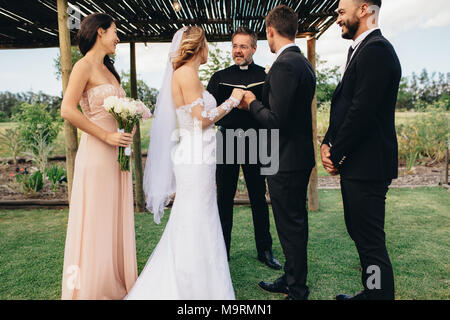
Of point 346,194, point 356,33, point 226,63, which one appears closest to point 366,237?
point 346,194

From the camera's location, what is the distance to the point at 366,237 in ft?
7.72

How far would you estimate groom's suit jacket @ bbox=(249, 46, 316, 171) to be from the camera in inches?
95.2

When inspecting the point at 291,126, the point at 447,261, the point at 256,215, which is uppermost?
the point at 291,126

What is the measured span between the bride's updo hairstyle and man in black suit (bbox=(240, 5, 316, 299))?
0.57 m

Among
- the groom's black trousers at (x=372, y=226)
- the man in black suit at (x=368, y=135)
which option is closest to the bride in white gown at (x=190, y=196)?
the man in black suit at (x=368, y=135)

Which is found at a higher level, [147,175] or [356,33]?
[356,33]

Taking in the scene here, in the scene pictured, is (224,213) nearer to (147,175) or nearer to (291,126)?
(147,175)

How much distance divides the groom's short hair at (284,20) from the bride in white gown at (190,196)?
58 cm

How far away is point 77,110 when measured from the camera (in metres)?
2.43

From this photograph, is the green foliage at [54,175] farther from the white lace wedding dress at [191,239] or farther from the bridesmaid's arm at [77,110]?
the white lace wedding dress at [191,239]

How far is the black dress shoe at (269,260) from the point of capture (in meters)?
3.54

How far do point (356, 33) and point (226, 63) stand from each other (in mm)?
5081

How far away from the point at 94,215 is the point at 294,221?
63.3 inches

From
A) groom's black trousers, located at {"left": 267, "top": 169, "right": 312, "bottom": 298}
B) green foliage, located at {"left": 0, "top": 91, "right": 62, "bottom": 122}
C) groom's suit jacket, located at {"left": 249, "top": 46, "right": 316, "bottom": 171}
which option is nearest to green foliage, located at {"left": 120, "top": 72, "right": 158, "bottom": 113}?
green foliage, located at {"left": 0, "top": 91, "right": 62, "bottom": 122}
